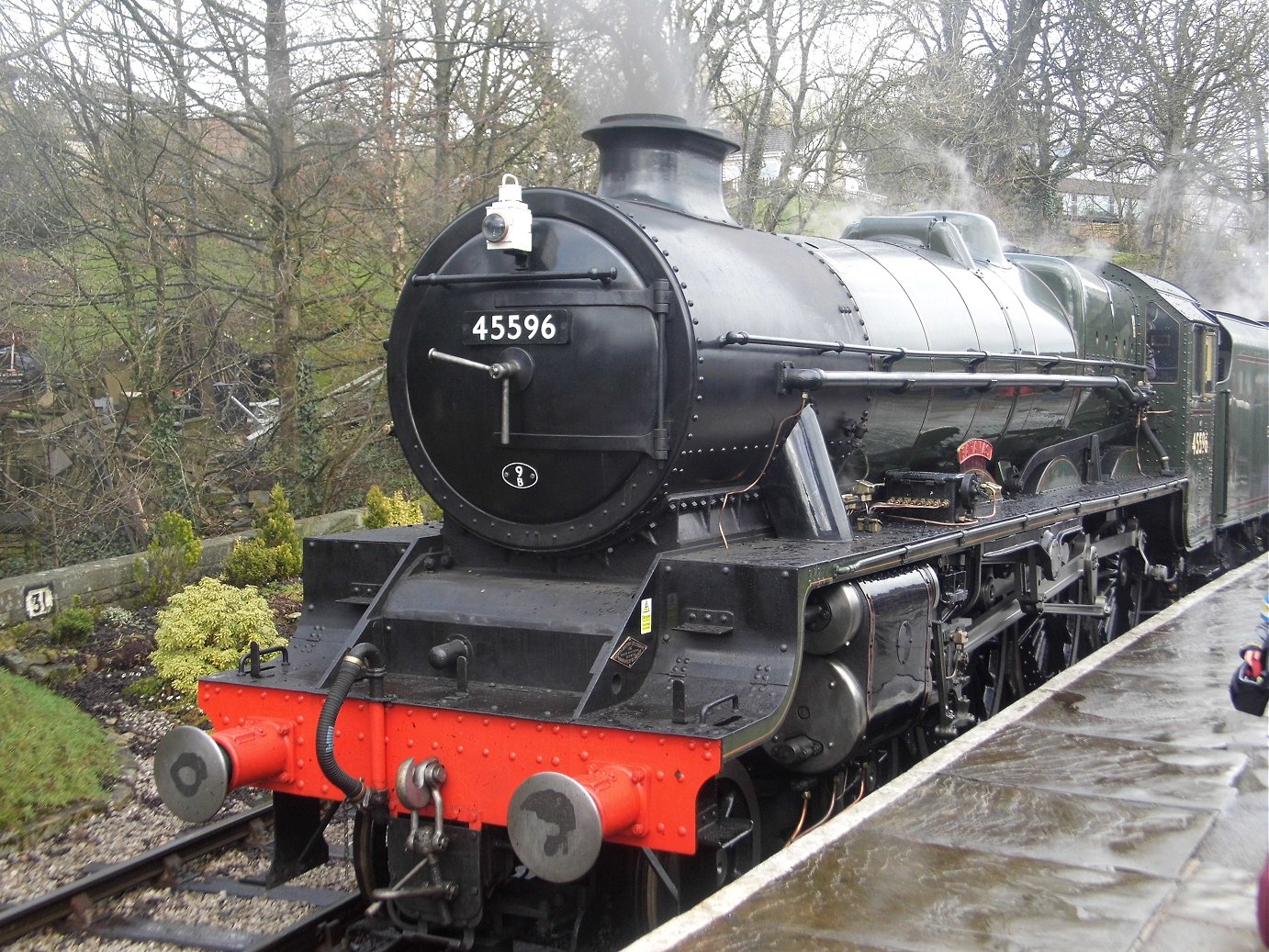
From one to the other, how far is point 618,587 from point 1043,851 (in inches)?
69.7

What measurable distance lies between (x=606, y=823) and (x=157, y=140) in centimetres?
1022

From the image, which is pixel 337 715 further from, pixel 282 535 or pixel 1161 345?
pixel 1161 345

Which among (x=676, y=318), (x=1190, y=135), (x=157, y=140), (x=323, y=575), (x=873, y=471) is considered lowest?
(x=323, y=575)

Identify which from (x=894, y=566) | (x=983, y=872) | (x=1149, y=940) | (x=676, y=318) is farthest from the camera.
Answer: (x=894, y=566)

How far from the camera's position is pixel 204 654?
729 centimetres

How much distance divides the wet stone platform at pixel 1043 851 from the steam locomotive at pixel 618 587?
11.3 inches

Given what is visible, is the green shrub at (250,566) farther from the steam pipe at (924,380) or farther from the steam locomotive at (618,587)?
the steam pipe at (924,380)

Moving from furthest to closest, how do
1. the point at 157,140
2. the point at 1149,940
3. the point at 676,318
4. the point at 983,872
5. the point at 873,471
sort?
the point at 157,140
the point at 873,471
the point at 676,318
the point at 983,872
the point at 1149,940

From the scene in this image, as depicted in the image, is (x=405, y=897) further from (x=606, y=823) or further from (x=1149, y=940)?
(x=1149, y=940)

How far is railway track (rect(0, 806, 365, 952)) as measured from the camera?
4406mm

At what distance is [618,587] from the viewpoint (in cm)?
443

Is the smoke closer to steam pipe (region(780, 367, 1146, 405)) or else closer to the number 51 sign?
steam pipe (region(780, 367, 1146, 405))

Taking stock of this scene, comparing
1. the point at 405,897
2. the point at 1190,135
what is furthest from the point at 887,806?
the point at 1190,135

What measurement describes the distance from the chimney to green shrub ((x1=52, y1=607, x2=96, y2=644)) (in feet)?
17.2
